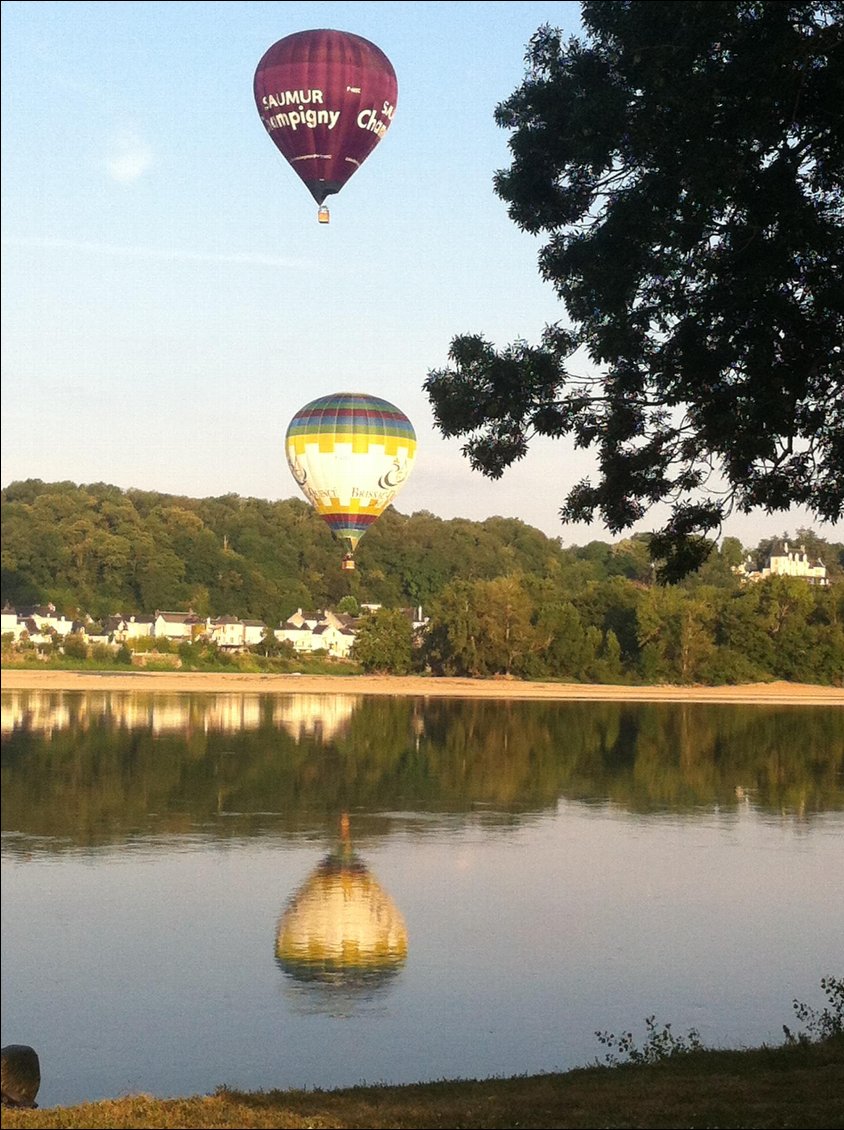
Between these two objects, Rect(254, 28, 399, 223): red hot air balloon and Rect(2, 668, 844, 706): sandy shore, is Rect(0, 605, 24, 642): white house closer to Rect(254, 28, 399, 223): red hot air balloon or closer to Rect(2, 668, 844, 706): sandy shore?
Rect(2, 668, 844, 706): sandy shore

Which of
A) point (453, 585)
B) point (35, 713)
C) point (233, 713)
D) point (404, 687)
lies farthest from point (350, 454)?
point (453, 585)

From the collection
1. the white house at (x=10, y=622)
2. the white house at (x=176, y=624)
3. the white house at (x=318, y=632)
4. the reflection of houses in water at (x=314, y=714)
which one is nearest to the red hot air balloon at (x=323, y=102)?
the reflection of houses in water at (x=314, y=714)

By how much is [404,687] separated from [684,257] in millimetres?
71333

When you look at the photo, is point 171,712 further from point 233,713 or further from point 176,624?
point 176,624

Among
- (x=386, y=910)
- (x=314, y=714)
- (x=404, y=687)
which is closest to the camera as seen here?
(x=386, y=910)

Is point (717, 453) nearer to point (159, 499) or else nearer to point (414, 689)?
point (414, 689)

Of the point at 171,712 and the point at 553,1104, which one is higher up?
the point at 553,1104

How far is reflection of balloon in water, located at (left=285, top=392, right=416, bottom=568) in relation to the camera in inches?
2451

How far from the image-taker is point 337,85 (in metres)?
43.3

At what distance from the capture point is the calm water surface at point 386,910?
1316 centimetres

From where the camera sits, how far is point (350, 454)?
204 feet

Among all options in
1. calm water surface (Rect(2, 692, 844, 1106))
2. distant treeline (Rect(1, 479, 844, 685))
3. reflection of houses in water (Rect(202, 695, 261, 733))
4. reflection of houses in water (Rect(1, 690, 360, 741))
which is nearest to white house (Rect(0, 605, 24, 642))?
distant treeline (Rect(1, 479, 844, 685))

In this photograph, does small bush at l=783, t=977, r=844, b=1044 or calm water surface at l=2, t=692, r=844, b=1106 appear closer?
small bush at l=783, t=977, r=844, b=1044

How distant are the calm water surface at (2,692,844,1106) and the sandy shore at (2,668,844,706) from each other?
3704cm
